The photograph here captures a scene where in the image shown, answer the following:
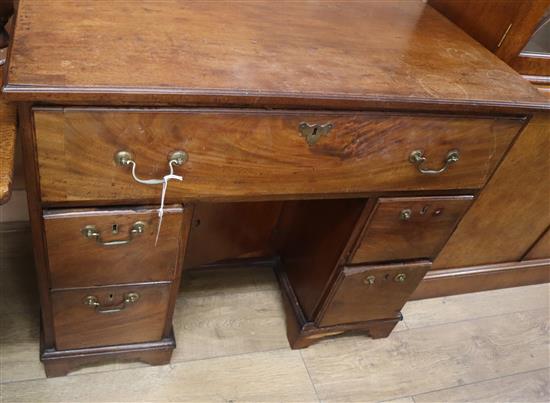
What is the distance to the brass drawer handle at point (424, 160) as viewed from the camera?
0.89m

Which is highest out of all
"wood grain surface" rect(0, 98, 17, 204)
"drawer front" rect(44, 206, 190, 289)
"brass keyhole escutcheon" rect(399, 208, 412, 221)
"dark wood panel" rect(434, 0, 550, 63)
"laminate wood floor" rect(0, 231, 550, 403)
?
"dark wood panel" rect(434, 0, 550, 63)

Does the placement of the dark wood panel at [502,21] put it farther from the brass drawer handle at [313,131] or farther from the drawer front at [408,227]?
the brass drawer handle at [313,131]

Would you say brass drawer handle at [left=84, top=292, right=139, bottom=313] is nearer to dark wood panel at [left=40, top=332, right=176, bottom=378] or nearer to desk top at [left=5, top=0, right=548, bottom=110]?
dark wood panel at [left=40, top=332, right=176, bottom=378]

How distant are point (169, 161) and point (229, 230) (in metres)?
0.56

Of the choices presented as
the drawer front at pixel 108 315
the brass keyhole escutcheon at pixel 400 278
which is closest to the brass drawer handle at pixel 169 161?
the drawer front at pixel 108 315

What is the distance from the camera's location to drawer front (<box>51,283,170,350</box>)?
0.96m

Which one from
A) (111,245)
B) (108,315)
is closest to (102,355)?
(108,315)

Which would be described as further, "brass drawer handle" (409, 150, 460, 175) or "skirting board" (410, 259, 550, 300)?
"skirting board" (410, 259, 550, 300)

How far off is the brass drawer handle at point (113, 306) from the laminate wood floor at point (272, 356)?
273 millimetres

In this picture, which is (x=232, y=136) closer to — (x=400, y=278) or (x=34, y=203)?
(x=34, y=203)

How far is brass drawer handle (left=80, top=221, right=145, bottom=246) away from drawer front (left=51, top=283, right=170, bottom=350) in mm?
145

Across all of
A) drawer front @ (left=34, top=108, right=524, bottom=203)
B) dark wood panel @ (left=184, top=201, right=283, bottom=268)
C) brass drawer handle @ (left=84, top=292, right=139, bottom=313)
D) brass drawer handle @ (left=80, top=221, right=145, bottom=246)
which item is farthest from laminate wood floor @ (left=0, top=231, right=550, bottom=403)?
drawer front @ (left=34, top=108, right=524, bottom=203)

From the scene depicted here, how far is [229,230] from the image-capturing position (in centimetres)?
130

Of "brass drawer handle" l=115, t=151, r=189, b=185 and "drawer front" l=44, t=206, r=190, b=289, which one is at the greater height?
"brass drawer handle" l=115, t=151, r=189, b=185
